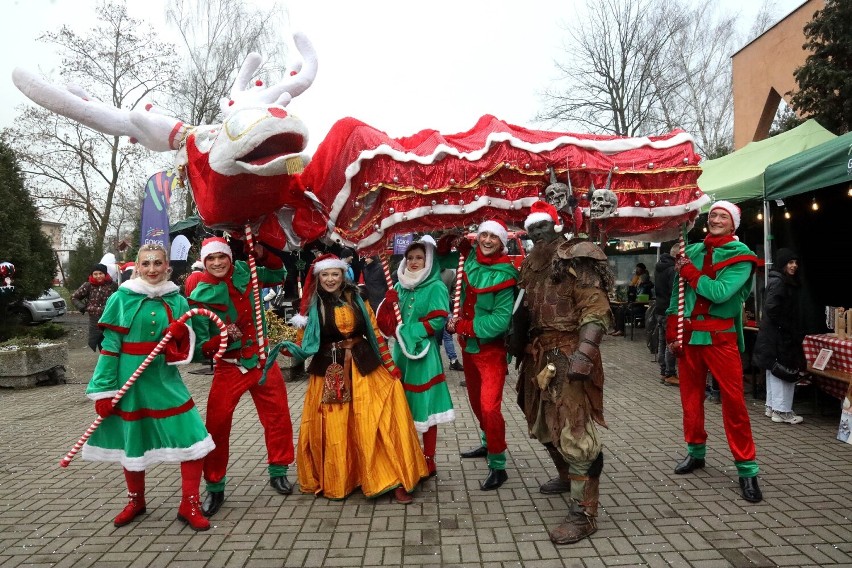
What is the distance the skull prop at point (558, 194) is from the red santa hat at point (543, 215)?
47 mm

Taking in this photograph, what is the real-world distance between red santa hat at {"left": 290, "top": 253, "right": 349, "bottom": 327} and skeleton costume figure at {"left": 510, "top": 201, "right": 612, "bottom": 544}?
136 centimetres

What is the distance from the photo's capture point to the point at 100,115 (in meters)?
3.62

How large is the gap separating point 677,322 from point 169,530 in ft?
12.4

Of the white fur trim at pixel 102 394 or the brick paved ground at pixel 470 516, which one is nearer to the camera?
the brick paved ground at pixel 470 516

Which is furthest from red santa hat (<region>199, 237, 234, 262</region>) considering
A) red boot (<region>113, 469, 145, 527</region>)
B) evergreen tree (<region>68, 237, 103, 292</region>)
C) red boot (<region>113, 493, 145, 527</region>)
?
evergreen tree (<region>68, 237, 103, 292</region>)

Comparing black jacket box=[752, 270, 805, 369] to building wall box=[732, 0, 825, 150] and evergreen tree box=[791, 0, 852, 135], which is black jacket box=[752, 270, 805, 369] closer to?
evergreen tree box=[791, 0, 852, 135]

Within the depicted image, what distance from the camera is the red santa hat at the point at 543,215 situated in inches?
140

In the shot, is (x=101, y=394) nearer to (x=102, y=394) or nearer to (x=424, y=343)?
(x=102, y=394)

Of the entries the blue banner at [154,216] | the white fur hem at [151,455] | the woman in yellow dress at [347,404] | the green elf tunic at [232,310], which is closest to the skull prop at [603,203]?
the woman in yellow dress at [347,404]

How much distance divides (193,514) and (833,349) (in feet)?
19.3

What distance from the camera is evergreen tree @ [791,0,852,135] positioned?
1004cm

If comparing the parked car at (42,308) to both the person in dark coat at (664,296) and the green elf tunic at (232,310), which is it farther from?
the person in dark coat at (664,296)

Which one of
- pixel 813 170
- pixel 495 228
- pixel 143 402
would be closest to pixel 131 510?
pixel 143 402

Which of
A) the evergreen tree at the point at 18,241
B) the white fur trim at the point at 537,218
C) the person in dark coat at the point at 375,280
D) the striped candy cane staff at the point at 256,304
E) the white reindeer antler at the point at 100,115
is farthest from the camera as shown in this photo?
the evergreen tree at the point at 18,241
